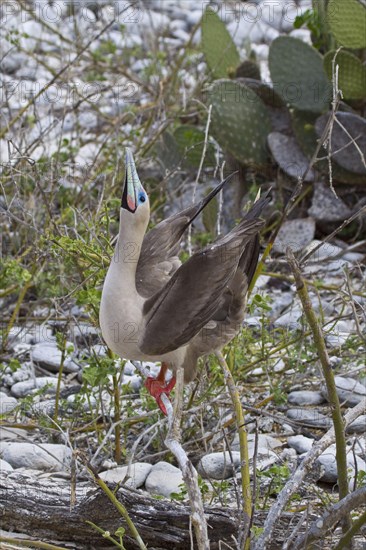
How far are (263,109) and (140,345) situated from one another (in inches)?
149

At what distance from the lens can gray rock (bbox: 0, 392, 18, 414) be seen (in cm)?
455

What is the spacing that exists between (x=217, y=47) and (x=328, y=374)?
460 cm

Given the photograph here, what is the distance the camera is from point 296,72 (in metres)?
6.52

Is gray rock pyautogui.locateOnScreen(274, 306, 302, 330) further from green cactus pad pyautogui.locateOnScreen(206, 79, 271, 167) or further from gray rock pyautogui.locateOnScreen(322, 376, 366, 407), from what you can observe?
green cactus pad pyautogui.locateOnScreen(206, 79, 271, 167)

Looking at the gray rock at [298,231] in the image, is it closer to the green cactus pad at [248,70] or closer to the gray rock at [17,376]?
the green cactus pad at [248,70]

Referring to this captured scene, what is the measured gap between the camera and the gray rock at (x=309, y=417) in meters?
4.36

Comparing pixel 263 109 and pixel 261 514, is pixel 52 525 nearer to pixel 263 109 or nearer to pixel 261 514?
pixel 261 514

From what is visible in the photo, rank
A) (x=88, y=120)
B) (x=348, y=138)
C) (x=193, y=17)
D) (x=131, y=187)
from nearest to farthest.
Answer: (x=131, y=187)
(x=348, y=138)
(x=88, y=120)
(x=193, y=17)

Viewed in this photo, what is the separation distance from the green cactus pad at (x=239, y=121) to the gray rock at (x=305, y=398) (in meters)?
2.29

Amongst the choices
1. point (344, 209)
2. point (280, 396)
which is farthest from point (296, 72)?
point (280, 396)

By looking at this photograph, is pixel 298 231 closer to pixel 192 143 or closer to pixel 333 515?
pixel 192 143

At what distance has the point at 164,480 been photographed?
3857mm

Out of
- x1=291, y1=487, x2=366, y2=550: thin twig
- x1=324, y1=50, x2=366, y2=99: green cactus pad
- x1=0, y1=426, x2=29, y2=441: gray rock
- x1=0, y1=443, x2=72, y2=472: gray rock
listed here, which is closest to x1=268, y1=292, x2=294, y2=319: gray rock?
x1=324, y1=50, x2=366, y2=99: green cactus pad

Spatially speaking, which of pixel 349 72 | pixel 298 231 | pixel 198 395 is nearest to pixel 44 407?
pixel 198 395
